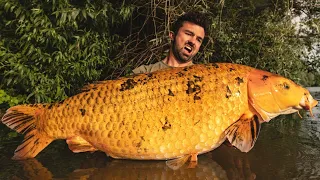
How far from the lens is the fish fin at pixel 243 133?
2.15 metres

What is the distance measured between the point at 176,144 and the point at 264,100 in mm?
628

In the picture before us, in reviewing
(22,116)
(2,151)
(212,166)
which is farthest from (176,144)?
(2,151)

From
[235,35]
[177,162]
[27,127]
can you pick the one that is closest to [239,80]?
[177,162]

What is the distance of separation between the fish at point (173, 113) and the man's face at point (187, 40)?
0.81 metres

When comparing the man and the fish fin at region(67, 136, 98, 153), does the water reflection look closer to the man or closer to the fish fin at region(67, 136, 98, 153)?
the fish fin at region(67, 136, 98, 153)

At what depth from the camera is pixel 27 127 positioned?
2322 mm

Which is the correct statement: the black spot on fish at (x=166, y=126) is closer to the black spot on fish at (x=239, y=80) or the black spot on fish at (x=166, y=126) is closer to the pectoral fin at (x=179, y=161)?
the pectoral fin at (x=179, y=161)

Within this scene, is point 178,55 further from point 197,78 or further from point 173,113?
point 173,113

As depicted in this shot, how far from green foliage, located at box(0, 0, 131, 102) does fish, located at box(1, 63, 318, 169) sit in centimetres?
235

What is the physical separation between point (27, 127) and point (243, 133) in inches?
56.3

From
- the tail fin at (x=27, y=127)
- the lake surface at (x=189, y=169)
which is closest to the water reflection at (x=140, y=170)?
the lake surface at (x=189, y=169)

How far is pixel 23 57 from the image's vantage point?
4.74 metres

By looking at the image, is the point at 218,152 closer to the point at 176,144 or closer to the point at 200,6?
the point at 176,144

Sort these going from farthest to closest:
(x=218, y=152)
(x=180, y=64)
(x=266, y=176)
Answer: (x=180, y=64)
(x=218, y=152)
(x=266, y=176)
